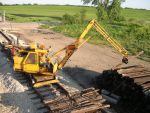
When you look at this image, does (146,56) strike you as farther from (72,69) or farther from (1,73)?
(1,73)

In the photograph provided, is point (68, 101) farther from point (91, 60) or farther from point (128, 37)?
point (128, 37)

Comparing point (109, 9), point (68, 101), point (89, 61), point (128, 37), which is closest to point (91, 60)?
point (89, 61)

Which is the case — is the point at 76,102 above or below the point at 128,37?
above

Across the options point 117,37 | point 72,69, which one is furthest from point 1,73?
point 117,37

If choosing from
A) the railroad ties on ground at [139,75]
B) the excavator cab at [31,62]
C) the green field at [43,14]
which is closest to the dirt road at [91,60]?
the excavator cab at [31,62]

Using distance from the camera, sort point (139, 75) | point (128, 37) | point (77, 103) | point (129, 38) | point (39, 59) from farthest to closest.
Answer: point (128, 37), point (129, 38), point (39, 59), point (139, 75), point (77, 103)

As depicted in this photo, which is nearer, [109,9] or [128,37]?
[128,37]

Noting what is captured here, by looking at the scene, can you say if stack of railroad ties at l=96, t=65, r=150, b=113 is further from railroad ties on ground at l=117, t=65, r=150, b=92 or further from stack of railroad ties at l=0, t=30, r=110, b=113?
stack of railroad ties at l=0, t=30, r=110, b=113

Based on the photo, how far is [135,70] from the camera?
55.7 feet

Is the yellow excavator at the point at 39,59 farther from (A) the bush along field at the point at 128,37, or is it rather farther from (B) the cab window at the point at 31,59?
(A) the bush along field at the point at 128,37

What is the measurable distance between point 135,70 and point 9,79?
7474mm

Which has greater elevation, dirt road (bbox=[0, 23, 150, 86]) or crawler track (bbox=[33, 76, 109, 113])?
crawler track (bbox=[33, 76, 109, 113])

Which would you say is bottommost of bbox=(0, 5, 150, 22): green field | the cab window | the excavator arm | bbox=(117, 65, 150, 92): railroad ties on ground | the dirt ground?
bbox=(0, 5, 150, 22): green field

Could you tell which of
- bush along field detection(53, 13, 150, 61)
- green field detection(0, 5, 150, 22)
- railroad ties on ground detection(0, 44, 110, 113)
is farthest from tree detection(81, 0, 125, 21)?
railroad ties on ground detection(0, 44, 110, 113)
